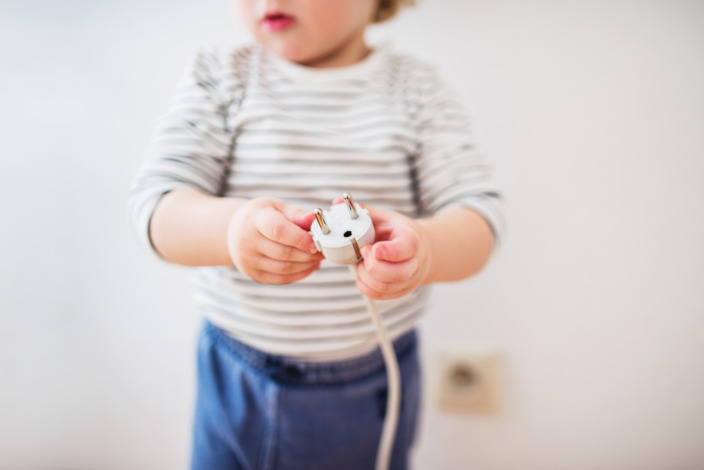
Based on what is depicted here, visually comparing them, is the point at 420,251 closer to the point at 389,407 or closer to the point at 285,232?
the point at 285,232

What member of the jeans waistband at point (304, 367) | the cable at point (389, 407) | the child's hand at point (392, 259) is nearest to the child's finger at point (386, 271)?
the child's hand at point (392, 259)

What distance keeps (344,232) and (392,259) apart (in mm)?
35

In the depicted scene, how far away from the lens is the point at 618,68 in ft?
1.81

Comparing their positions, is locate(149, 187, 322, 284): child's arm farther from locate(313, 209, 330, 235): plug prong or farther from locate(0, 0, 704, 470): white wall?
locate(0, 0, 704, 470): white wall

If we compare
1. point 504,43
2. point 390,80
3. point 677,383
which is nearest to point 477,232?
point 390,80

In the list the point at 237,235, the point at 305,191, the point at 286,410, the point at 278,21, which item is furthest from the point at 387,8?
the point at 286,410

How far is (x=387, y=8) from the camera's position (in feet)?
1.78

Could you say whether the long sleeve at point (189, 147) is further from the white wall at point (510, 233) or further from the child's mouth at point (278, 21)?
the white wall at point (510, 233)

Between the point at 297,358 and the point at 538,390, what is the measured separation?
1.31 feet

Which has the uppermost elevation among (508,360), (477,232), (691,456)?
(477,232)

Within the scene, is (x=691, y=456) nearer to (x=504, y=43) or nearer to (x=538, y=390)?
(x=538, y=390)

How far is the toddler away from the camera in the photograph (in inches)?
16.3

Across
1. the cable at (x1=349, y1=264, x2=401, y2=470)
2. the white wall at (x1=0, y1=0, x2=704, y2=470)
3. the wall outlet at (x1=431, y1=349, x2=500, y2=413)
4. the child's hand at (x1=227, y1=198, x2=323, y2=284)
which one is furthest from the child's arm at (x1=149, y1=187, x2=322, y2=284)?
the wall outlet at (x1=431, y1=349, x2=500, y2=413)

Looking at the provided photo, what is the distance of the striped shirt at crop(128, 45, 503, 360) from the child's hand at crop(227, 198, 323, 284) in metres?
0.12
